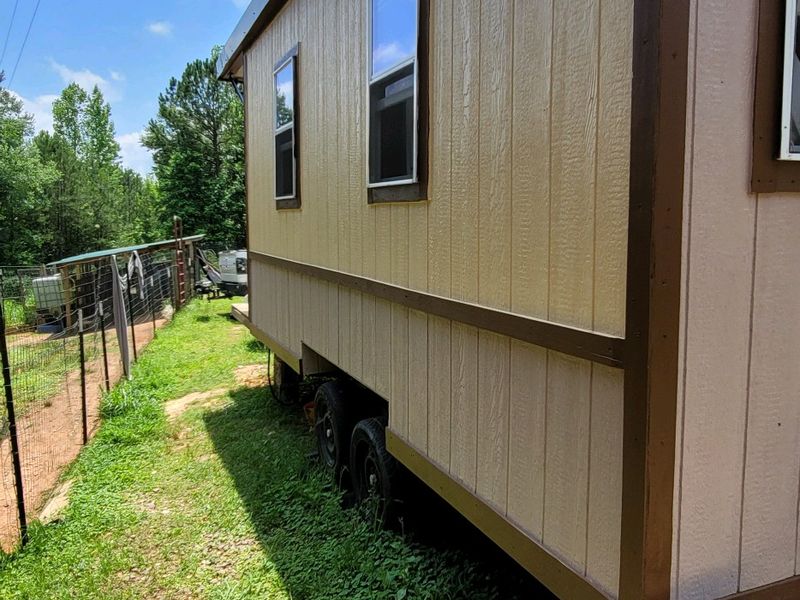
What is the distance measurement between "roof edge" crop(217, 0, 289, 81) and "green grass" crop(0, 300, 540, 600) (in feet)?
11.4

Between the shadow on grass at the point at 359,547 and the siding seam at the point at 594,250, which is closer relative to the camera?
the siding seam at the point at 594,250

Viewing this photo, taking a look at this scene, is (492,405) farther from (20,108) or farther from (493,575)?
(20,108)

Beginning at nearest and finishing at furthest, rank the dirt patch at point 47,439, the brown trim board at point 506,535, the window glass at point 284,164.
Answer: the brown trim board at point 506,535 < the dirt patch at point 47,439 < the window glass at point 284,164

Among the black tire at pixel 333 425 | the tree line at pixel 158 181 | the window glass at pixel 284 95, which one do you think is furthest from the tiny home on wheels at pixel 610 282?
the tree line at pixel 158 181

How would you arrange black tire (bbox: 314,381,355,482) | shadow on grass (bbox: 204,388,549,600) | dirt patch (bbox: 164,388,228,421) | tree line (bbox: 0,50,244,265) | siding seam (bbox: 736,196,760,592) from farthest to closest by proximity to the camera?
tree line (bbox: 0,50,244,265)
dirt patch (bbox: 164,388,228,421)
black tire (bbox: 314,381,355,482)
shadow on grass (bbox: 204,388,549,600)
siding seam (bbox: 736,196,760,592)

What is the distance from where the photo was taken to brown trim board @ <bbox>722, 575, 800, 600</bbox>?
1676mm

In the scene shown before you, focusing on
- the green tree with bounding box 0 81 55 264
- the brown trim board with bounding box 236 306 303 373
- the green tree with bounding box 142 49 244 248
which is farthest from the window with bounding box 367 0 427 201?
the green tree with bounding box 0 81 55 264

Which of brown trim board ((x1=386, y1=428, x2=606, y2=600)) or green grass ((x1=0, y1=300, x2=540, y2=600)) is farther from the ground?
brown trim board ((x1=386, y1=428, x2=606, y2=600))

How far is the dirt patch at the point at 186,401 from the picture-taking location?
629cm

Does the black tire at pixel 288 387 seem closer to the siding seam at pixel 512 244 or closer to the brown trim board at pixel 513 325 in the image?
the brown trim board at pixel 513 325

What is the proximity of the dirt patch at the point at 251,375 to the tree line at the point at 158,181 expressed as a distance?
19.4 m

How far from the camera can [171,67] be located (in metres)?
30.7

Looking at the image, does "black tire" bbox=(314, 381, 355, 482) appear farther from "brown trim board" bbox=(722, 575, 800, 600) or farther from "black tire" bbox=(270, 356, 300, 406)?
"brown trim board" bbox=(722, 575, 800, 600)

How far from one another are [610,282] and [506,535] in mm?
1004
